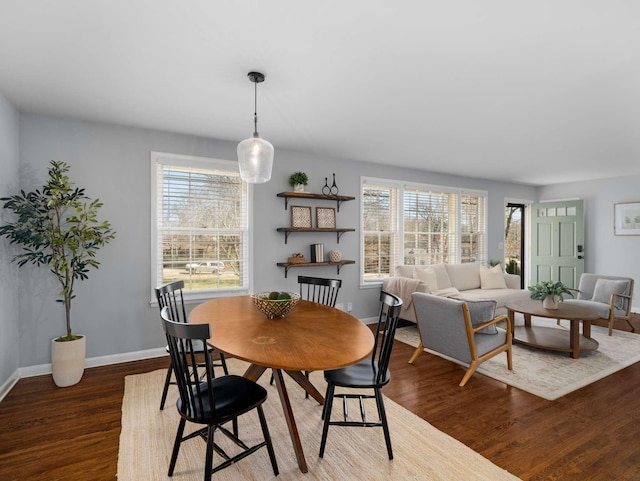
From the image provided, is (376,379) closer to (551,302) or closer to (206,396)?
(206,396)

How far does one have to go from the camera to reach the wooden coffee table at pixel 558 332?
145 inches

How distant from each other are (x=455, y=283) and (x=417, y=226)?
3.71ft

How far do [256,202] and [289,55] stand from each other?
233cm

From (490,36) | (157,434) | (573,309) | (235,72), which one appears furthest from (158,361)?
(573,309)

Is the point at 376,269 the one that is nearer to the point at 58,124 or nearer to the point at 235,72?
the point at 235,72

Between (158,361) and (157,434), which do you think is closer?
(157,434)

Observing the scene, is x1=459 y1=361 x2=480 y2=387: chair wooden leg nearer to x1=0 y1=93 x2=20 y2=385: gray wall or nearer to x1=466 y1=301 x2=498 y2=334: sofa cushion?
x1=466 y1=301 x2=498 y2=334: sofa cushion

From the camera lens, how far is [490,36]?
206cm

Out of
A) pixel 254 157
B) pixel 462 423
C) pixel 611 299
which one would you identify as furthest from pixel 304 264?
pixel 611 299

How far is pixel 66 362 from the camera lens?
3.06 metres

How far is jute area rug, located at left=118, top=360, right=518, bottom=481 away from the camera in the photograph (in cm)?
193

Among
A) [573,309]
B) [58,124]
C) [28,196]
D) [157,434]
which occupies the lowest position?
[157,434]

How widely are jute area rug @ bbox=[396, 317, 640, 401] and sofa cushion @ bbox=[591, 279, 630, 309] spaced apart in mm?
620

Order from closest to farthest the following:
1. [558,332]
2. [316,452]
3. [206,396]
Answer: [206,396] → [316,452] → [558,332]
